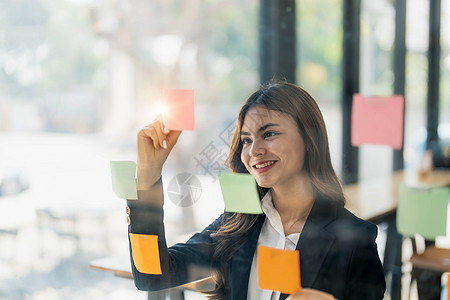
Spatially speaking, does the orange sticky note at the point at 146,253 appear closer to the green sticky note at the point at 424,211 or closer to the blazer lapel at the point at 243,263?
the blazer lapel at the point at 243,263

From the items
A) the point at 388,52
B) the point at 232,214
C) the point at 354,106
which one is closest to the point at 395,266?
the point at 388,52

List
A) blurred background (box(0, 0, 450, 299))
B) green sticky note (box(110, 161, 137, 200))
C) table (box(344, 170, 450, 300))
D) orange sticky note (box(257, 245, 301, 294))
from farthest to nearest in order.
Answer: table (box(344, 170, 450, 300)), blurred background (box(0, 0, 450, 299)), green sticky note (box(110, 161, 137, 200)), orange sticky note (box(257, 245, 301, 294))

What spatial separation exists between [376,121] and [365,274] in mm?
401

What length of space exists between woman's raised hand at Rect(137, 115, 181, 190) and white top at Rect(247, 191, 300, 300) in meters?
0.24

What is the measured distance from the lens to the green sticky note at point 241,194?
95cm

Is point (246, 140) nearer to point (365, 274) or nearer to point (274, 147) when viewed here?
point (274, 147)

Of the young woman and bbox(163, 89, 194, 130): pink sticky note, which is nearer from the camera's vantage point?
the young woman

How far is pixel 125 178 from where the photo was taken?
1083 mm

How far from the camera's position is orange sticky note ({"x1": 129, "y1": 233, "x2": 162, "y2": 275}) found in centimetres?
103

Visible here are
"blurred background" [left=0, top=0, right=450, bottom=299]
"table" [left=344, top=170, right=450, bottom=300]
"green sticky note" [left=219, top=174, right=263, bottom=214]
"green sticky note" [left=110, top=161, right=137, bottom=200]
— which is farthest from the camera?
"table" [left=344, top=170, right=450, bottom=300]

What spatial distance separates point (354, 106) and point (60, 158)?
2.91 ft

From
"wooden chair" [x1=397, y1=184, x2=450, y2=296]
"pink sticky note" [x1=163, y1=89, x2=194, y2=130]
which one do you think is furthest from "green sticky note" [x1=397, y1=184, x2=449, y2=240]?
"pink sticky note" [x1=163, y1=89, x2=194, y2=130]

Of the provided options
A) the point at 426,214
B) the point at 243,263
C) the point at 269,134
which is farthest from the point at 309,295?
the point at 426,214

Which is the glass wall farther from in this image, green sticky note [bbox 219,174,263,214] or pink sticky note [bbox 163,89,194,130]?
green sticky note [bbox 219,174,263,214]
